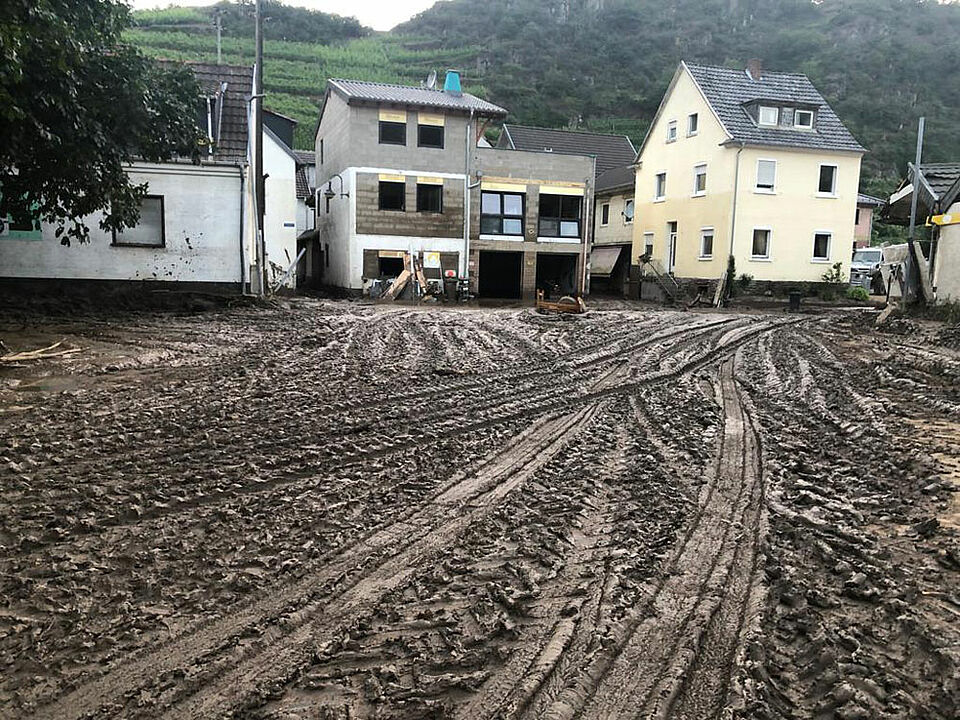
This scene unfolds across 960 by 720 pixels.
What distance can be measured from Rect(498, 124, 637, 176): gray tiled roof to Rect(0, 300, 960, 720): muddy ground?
36755mm

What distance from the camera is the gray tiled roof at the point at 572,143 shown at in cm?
4379

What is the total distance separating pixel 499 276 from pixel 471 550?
100 feet

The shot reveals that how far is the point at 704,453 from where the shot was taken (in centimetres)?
647

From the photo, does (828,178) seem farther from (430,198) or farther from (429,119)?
(429,119)

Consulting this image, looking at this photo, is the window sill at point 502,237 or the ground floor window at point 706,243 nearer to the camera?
the window sill at point 502,237

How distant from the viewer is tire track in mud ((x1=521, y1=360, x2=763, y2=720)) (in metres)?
2.91

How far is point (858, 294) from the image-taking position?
3161 centimetres

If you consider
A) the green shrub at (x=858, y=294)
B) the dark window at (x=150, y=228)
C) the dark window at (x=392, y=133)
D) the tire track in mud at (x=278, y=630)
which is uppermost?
the dark window at (x=392, y=133)

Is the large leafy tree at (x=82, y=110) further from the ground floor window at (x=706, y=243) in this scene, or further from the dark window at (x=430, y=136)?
the ground floor window at (x=706, y=243)

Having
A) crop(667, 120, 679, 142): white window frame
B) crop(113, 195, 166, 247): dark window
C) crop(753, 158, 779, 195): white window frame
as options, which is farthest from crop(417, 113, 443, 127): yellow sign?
crop(753, 158, 779, 195): white window frame

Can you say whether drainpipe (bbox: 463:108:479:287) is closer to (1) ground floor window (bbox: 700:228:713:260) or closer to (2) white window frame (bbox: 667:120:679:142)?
(1) ground floor window (bbox: 700:228:713:260)

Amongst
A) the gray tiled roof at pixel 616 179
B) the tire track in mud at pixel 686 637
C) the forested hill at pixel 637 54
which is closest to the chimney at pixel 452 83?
the gray tiled roof at pixel 616 179

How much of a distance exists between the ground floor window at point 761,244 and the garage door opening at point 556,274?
24.4ft

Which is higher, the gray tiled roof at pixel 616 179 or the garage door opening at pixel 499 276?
the gray tiled roof at pixel 616 179
